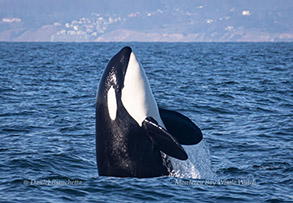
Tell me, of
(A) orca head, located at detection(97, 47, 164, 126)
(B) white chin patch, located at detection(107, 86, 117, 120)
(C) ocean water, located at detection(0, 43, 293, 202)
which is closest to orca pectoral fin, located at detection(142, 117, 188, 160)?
(A) orca head, located at detection(97, 47, 164, 126)

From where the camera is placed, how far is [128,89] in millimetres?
10477

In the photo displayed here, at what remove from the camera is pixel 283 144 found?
14.7m

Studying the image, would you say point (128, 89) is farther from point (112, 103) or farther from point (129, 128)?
point (129, 128)

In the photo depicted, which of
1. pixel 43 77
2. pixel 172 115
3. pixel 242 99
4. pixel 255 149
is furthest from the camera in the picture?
pixel 43 77

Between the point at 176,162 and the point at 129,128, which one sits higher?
the point at 129,128

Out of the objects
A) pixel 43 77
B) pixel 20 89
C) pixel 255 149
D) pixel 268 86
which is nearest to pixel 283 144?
pixel 255 149

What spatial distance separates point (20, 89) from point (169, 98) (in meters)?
8.44

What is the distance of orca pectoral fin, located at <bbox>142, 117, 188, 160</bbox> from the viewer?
934cm

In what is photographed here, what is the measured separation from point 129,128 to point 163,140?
2.86 ft

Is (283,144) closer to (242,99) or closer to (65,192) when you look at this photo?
(65,192)

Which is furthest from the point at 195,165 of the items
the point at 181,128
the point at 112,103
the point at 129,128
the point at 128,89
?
the point at 112,103

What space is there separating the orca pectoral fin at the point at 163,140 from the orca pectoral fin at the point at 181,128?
690mm

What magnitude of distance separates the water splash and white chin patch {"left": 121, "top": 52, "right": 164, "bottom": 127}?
1.08 metres

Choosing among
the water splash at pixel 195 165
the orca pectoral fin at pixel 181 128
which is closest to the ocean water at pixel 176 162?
the water splash at pixel 195 165
